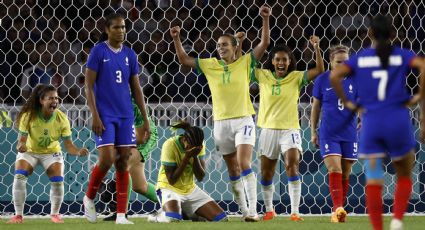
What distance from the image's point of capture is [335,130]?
9125mm

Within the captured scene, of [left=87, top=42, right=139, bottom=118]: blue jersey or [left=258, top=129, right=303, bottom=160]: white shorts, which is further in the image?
[left=258, top=129, right=303, bottom=160]: white shorts

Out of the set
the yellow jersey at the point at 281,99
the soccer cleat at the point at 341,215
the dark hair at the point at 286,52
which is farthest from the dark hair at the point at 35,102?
the soccer cleat at the point at 341,215

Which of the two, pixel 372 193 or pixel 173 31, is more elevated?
pixel 173 31

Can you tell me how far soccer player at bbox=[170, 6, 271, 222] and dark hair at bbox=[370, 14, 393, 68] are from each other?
3274 millimetres

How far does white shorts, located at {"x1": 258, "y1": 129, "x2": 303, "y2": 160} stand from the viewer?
31.1ft

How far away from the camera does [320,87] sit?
9250 mm

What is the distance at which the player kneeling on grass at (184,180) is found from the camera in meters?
9.09

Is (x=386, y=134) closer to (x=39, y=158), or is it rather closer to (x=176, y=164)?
(x=176, y=164)

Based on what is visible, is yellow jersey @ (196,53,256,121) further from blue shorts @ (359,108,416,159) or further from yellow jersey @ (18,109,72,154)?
blue shorts @ (359,108,416,159)

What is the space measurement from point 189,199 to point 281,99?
127 centimetres

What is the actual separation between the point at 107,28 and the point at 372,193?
3.10 m

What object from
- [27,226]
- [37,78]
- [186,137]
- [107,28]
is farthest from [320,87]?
[37,78]

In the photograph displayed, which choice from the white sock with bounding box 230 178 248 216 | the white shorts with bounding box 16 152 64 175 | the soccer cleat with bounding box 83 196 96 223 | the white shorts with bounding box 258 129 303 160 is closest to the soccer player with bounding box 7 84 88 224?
the white shorts with bounding box 16 152 64 175

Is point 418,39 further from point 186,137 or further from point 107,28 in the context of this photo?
point 107,28
